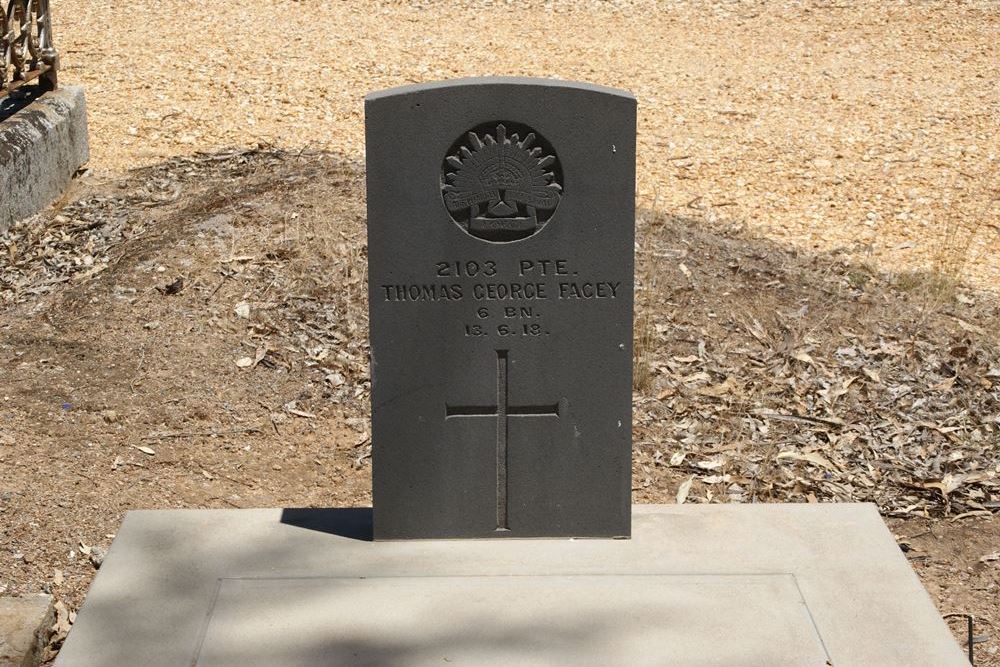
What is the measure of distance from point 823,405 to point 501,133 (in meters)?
2.91

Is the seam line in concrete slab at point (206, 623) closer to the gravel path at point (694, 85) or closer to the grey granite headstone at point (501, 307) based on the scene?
the grey granite headstone at point (501, 307)

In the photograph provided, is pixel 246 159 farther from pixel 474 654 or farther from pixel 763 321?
pixel 474 654

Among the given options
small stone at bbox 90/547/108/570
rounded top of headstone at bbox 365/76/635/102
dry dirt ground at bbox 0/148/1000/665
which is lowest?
small stone at bbox 90/547/108/570

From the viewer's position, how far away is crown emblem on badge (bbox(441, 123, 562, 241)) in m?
3.96

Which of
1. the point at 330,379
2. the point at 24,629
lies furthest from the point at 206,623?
the point at 330,379

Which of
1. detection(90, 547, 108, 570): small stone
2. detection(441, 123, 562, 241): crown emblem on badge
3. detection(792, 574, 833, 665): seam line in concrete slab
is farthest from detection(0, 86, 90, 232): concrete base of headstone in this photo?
detection(792, 574, 833, 665): seam line in concrete slab

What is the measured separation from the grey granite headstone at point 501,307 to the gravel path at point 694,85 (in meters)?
4.45

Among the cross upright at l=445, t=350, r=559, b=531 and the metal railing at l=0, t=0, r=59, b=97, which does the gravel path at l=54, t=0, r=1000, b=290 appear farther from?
the cross upright at l=445, t=350, r=559, b=531

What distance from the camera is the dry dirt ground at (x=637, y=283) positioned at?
222 inches

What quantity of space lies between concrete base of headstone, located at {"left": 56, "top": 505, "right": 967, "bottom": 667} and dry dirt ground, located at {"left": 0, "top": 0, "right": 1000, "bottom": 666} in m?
0.97

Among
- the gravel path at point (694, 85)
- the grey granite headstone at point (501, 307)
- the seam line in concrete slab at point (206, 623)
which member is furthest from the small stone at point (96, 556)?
the gravel path at point (694, 85)

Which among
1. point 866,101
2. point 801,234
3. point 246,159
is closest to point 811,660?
point 801,234

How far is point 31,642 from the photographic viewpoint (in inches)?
164

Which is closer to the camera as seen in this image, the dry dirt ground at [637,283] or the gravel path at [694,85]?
the dry dirt ground at [637,283]
